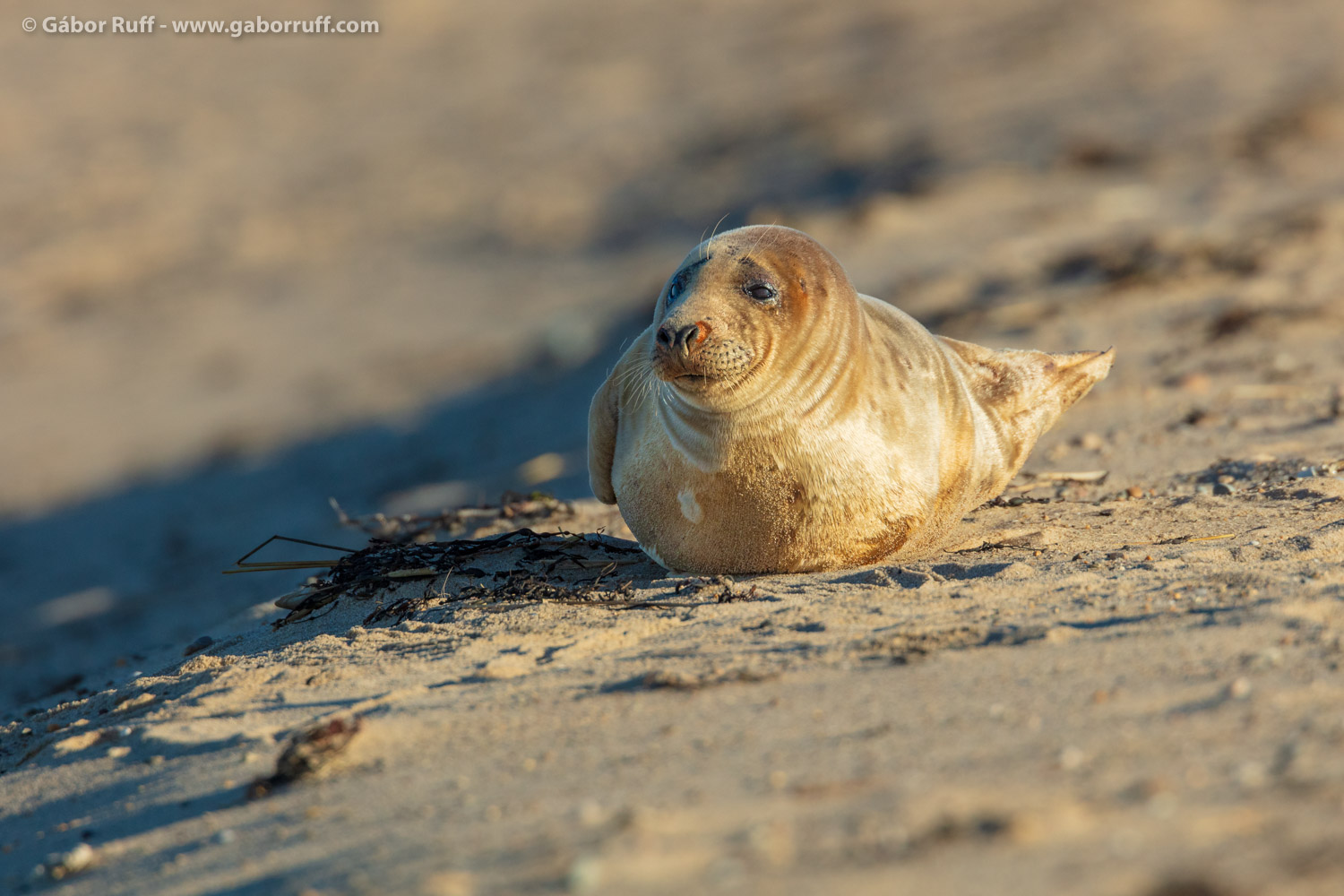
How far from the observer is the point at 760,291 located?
4191 mm

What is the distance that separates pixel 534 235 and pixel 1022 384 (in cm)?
1106

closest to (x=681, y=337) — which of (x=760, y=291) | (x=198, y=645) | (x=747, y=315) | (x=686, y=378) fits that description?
(x=686, y=378)

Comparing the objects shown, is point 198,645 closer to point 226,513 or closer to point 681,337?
point 681,337

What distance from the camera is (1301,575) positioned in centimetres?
366

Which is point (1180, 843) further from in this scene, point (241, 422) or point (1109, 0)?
point (1109, 0)

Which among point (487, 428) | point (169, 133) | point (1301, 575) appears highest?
point (169, 133)

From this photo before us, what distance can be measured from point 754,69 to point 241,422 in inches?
384

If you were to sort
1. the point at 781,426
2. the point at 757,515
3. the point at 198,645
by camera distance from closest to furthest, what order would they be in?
the point at 781,426, the point at 757,515, the point at 198,645

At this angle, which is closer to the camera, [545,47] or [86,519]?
[86,519]

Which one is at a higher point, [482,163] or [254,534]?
[482,163]

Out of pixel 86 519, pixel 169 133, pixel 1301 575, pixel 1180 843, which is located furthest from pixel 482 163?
pixel 1180 843

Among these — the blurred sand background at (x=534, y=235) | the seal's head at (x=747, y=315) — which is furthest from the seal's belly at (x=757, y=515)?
the blurred sand background at (x=534, y=235)

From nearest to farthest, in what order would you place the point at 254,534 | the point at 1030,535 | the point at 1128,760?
the point at 1128,760
the point at 1030,535
the point at 254,534

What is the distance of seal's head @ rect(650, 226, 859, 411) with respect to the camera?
3.93m
